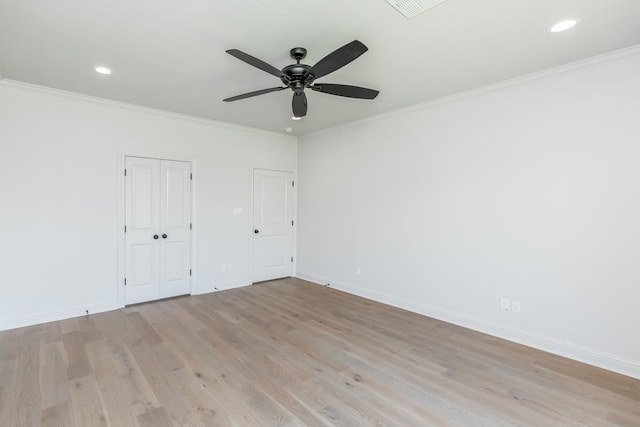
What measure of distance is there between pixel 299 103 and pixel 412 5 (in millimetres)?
1195

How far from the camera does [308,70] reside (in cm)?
254

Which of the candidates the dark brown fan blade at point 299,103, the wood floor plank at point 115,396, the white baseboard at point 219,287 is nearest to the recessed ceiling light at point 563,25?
the dark brown fan blade at point 299,103

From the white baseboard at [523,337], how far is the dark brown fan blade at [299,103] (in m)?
2.94

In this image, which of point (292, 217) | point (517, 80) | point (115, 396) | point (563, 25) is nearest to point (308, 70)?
point (563, 25)

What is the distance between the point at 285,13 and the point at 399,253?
131 inches

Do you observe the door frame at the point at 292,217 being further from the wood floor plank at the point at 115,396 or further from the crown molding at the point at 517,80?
the wood floor plank at the point at 115,396

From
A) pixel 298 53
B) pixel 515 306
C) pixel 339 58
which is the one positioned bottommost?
pixel 515 306

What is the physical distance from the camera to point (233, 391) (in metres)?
2.41

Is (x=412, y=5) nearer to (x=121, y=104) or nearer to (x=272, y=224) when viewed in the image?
(x=121, y=104)

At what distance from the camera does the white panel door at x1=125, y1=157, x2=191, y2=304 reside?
4.37 meters

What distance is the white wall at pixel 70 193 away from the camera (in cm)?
354

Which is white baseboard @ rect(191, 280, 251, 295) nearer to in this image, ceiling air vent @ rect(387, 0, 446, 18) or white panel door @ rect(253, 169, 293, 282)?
white panel door @ rect(253, 169, 293, 282)

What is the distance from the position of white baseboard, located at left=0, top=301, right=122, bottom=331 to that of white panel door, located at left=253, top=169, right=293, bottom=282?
2301mm

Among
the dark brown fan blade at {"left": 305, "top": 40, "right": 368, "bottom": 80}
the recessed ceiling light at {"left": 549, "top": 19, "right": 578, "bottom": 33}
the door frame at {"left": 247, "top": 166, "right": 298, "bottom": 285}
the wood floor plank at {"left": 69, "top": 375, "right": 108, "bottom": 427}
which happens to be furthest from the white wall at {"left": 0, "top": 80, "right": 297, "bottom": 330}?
the recessed ceiling light at {"left": 549, "top": 19, "right": 578, "bottom": 33}
